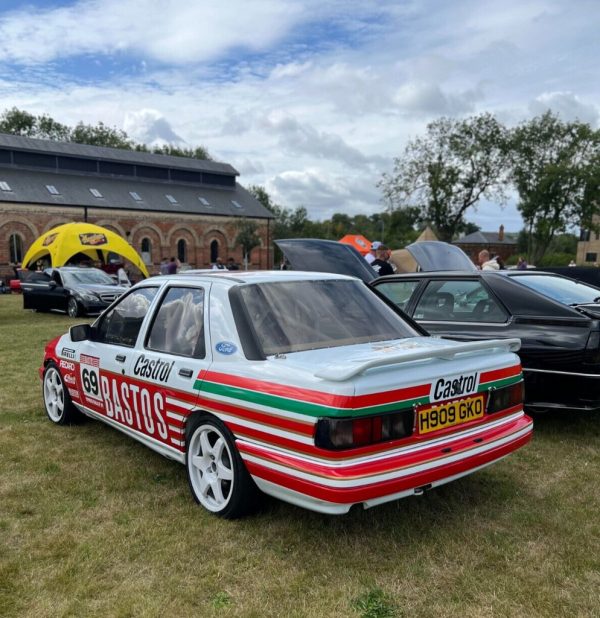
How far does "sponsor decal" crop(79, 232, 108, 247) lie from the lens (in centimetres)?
2162

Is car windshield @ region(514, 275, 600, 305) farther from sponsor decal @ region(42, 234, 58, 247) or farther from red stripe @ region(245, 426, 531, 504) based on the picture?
sponsor decal @ region(42, 234, 58, 247)

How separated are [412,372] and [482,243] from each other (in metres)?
89.3

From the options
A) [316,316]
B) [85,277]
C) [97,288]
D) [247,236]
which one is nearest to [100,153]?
[247,236]

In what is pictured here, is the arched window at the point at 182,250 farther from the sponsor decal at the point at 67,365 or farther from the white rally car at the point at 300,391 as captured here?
the white rally car at the point at 300,391

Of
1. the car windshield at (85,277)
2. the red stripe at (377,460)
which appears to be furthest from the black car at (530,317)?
the car windshield at (85,277)

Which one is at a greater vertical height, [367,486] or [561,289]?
[561,289]

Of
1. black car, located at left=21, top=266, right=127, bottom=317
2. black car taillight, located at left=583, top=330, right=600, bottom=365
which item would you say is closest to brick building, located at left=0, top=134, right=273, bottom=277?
black car, located at left=21, top=266, right=127, bottom=317

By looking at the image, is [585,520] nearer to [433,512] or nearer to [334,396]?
[433,512]

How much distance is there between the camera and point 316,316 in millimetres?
3592

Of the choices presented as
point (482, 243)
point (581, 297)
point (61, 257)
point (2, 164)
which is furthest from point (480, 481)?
point (482, 243)

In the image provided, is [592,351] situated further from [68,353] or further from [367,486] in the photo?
[68,353]

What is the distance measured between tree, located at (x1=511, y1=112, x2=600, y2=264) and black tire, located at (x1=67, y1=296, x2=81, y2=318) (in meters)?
36.7

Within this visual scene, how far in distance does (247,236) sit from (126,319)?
4619cm

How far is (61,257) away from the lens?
21.3 m
